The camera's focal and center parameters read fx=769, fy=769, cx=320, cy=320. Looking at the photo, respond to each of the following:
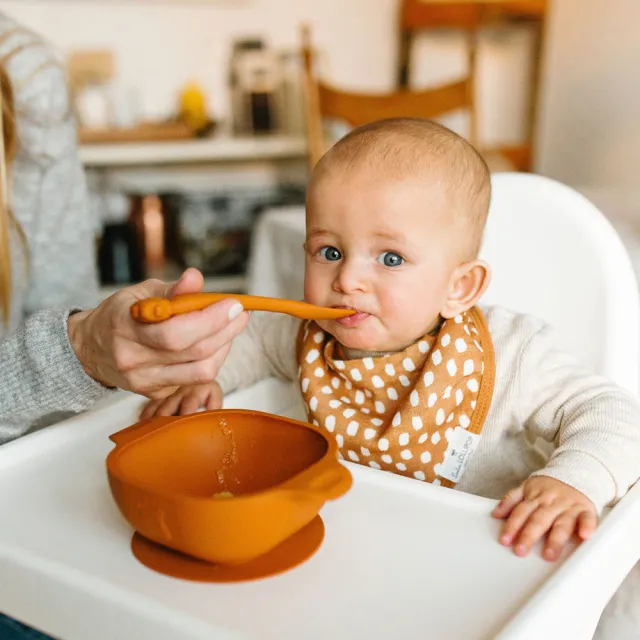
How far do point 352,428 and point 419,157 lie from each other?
294mm

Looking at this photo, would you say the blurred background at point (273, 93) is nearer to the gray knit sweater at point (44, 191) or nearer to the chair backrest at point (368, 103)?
the chair backrest at point (368, 103)

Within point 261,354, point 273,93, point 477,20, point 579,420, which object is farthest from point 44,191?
point 477,20

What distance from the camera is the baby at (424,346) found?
30.2 inches

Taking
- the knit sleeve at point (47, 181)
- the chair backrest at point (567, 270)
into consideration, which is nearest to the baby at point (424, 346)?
the chair backrest at point (567, 270)

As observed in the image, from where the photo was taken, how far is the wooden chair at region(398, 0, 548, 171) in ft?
9.53

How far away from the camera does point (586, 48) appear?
3074 mm

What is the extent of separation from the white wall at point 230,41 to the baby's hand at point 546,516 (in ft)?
7.72

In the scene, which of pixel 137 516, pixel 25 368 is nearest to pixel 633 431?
pixel 137 516

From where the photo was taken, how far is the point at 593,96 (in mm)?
3055

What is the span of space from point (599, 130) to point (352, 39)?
104 centimetres

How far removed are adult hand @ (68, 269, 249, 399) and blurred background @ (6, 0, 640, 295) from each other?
1.71 m

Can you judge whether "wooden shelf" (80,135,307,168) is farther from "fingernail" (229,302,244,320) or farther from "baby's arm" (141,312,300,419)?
"fingernail" (229,302,244,320)

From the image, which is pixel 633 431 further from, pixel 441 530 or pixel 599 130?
pixel 599 130

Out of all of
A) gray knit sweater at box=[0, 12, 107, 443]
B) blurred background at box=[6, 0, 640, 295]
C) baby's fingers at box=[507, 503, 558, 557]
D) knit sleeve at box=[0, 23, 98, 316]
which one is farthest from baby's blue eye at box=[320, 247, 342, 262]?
blurred background at box=[6, 0, 640, 295]
